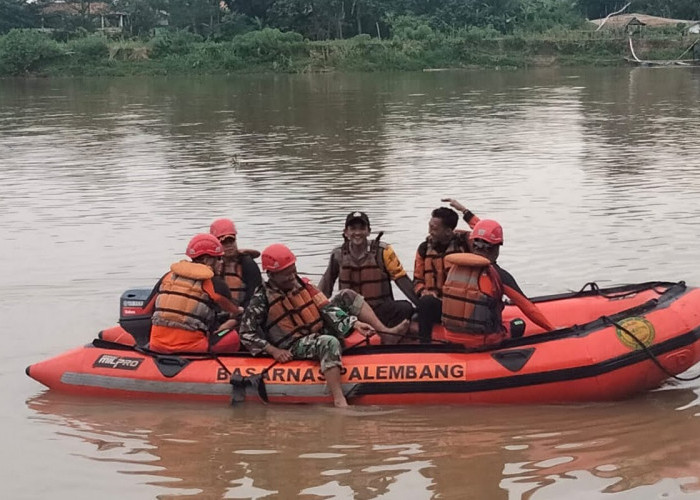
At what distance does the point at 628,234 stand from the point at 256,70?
36857 mm

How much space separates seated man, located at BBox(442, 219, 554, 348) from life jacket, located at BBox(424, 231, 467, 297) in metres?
0.64

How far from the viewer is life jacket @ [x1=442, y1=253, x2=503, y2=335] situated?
603 centimetres

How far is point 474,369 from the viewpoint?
5.99 meters

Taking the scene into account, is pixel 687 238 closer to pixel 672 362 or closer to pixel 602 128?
pixel 672 362

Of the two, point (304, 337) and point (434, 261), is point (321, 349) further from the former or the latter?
point (434, 261)

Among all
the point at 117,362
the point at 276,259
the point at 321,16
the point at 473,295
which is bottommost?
the point at 117,362

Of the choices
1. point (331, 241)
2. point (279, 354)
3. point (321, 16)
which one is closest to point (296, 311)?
point (279, 354)

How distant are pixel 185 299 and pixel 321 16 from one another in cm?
4570

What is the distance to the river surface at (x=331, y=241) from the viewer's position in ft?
17.3

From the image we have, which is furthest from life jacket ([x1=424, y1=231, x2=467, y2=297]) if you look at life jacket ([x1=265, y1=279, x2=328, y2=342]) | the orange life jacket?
the orange life jacket

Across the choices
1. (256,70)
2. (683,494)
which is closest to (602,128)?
(683,494)

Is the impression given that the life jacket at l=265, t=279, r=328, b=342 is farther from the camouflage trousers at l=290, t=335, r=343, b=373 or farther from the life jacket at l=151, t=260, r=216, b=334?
the life jacket at l=151, t=260, r=216, b=334

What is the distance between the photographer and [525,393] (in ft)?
19.6

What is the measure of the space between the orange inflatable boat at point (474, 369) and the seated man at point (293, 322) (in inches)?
3.7
